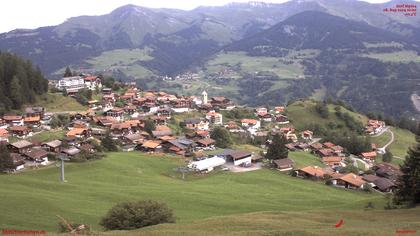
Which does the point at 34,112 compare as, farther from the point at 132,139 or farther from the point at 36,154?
the point at 36,154

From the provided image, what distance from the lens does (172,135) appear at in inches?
4230

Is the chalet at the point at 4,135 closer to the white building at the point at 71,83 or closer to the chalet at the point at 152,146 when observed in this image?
the chalet at the point at 152,146

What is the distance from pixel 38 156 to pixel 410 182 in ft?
182

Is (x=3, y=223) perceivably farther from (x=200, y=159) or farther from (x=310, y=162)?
(x=310, y=162)

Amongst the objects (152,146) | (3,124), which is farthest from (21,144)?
(152,146)

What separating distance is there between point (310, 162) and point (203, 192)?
4388 centimetres

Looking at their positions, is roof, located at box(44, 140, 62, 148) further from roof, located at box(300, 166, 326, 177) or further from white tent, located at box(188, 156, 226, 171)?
roof, located at box(300, 166, 326, 177)

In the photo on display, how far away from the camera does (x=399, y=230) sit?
31109 mm

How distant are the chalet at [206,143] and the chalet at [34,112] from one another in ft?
124

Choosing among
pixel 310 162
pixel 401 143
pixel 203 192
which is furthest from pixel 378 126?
pixel 203 192

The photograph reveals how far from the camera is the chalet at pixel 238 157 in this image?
87.8m

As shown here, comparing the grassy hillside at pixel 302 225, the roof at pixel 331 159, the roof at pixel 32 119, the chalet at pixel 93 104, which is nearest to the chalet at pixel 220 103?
the chalet at pixel 93 104

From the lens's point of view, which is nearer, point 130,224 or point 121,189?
point 130,224

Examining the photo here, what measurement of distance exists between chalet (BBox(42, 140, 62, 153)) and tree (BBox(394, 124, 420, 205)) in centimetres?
5659
